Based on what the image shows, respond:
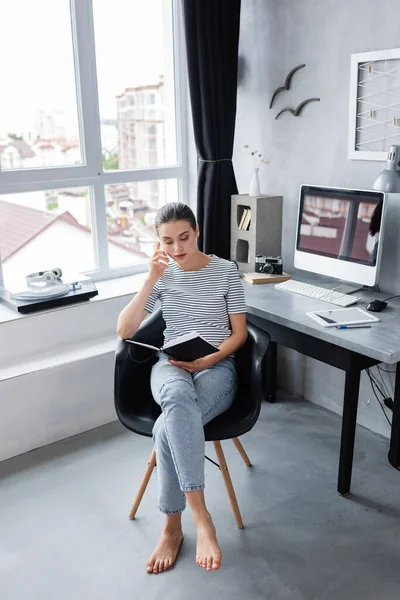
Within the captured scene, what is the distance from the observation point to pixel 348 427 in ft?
7.11

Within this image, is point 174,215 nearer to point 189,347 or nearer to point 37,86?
point 189,347

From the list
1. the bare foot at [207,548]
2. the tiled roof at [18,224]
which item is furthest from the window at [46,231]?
the bare foot at [207,548]

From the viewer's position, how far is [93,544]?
1.99 metres

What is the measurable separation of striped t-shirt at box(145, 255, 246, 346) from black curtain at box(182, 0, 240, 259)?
34.6 inches

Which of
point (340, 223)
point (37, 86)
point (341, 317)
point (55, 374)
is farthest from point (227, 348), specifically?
point (37, 86)

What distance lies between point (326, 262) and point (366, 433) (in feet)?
2.73

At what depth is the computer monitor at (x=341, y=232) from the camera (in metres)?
2.32

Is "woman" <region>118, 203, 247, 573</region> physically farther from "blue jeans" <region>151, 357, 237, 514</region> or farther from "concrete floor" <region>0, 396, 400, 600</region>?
"concrete floor" <region>0, 396, 400, 600</region>

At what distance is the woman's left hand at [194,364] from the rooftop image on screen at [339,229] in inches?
32.0

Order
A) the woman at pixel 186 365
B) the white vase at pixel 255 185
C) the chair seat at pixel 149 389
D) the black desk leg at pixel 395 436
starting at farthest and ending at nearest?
the white vase at pixel 255 185, the black desk leg at pixel 395 436, the chair seat at pixel 149 389, the woman at pixel 186 365

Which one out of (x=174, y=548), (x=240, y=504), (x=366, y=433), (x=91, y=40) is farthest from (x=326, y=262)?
(x=91, y=40)

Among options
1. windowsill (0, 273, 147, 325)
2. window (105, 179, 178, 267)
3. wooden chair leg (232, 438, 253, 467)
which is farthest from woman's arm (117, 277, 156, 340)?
window (105, 179, 178, 267)

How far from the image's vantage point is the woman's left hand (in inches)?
80.5

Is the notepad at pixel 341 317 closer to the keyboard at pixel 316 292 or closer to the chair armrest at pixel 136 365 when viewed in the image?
the keyboard at pixel 316 292
